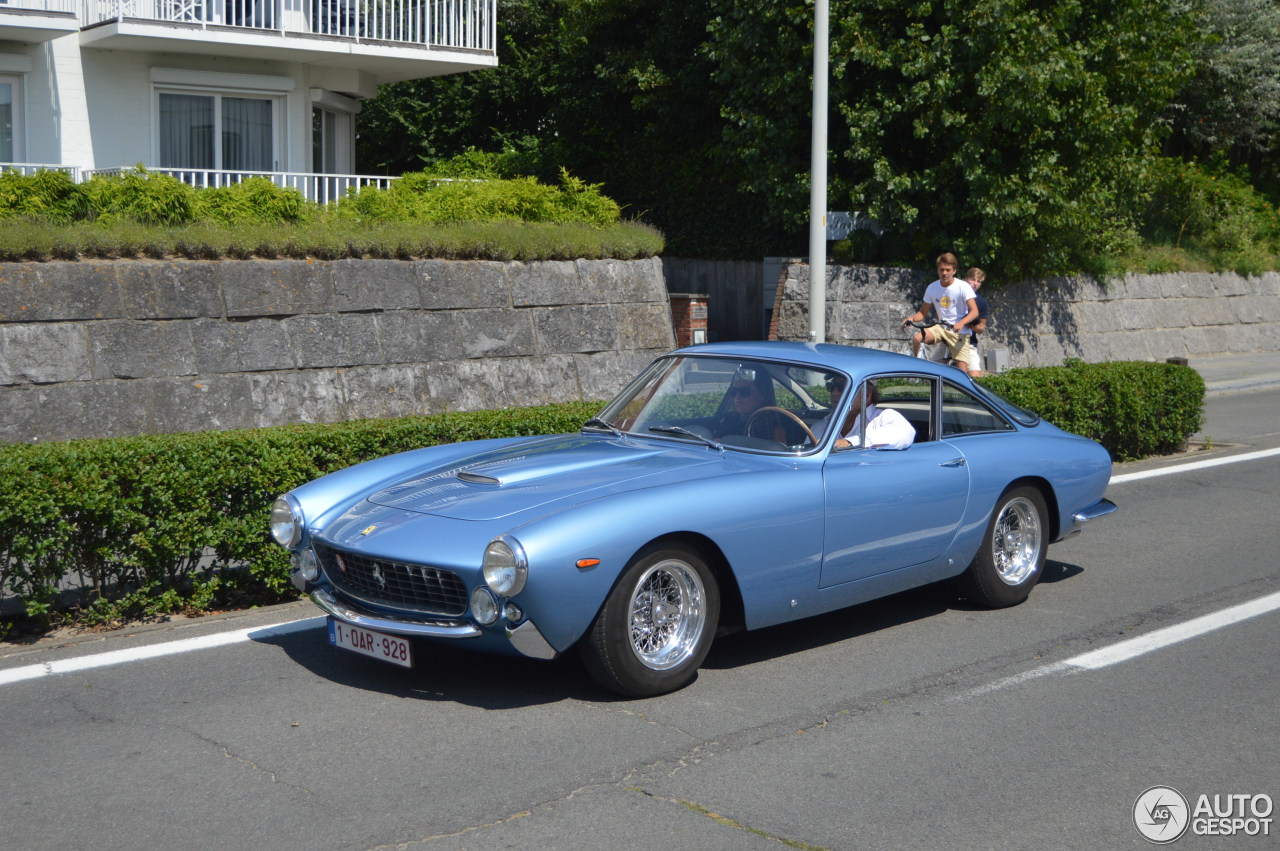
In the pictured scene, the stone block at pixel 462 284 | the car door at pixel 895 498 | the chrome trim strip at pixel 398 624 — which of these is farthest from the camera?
the stone block at pixel 462 284

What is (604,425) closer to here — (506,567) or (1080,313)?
(506,567)

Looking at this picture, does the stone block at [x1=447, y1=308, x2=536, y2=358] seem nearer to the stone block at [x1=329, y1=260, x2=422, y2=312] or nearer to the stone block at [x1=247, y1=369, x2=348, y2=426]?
the stone block at [x1=329, y1=260, x2=422, y2=312]

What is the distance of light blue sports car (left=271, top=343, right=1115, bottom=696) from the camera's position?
16.4 feet

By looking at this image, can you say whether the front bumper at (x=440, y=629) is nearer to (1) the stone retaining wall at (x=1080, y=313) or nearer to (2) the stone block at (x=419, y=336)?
(2) the stone block at (x=419, y=336)

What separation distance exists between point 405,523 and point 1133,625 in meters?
3.92

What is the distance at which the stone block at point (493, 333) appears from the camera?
13.6m

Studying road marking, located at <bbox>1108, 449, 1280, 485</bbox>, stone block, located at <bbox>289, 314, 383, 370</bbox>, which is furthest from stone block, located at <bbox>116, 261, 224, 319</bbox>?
road marking, located at <bbox>1108, 449, 1280, 485</bbox>

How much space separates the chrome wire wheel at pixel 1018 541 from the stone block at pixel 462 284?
801cm

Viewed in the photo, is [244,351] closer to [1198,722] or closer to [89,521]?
[89,521]

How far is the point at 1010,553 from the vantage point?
23.0 ft

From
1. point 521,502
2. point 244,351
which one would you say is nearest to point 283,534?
point 521,502

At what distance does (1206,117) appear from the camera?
27.4m

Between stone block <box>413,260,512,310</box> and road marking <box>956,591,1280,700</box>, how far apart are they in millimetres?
8909

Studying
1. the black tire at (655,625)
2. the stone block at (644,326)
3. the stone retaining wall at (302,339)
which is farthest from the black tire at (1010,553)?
the stone block at (644,326)
